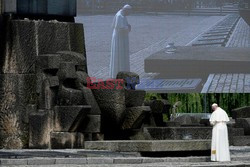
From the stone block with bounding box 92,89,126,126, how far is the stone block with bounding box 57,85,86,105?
931 millimetres

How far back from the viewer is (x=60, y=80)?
22.0 m

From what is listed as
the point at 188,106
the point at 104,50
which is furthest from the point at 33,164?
the point at 188,106

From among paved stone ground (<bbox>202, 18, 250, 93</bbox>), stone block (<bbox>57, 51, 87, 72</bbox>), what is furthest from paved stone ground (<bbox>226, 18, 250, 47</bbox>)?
stone block (<bbox>57, 51, 87, 72</bbox>)

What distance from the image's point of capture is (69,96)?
2169 cm

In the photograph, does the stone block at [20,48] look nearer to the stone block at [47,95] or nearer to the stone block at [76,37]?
the stone block at [47,95]

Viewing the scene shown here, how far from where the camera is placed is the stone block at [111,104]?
74.3 ft

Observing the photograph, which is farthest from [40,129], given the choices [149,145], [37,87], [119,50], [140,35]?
[140,35]

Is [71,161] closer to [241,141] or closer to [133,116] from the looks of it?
[133,116]

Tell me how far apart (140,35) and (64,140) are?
24353mm

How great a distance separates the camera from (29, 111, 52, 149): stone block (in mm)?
21766

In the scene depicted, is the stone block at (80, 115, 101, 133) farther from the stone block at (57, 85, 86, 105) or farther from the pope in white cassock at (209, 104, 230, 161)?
the pope in white cassock at (209, 104, 230, 161)

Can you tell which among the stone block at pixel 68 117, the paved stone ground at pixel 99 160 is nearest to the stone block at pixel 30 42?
the stone block at pixel 68 117

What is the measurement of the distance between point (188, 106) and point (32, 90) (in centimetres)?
2919

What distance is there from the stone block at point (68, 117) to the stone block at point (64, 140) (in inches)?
4.8
